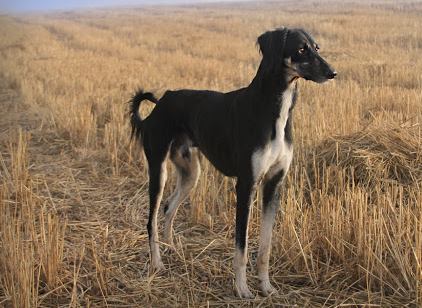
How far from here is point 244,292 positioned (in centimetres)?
343

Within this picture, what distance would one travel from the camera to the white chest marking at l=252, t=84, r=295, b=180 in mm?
3125

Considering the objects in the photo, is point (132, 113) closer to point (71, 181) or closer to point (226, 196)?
point (226, 196)

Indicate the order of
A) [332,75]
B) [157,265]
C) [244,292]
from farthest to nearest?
[157,265] < [244,292] < [332,75]

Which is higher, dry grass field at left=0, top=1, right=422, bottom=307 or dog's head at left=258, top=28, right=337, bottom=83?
dog's head at left=258, top=28, right=337, bottom=83

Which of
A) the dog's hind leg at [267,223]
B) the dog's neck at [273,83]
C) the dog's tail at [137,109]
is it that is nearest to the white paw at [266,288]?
the dog's hind leg at [267,223]

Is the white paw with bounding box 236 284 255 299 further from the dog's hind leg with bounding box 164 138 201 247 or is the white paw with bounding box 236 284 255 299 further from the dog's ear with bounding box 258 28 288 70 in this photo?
the dog's ear with bounding box 258 28 288 70

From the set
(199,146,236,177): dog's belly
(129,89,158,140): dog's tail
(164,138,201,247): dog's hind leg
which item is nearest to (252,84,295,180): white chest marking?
(199,146,236,177): dog's belly

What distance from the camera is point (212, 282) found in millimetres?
3676

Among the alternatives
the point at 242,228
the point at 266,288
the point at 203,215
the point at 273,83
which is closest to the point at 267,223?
the point at 242,228

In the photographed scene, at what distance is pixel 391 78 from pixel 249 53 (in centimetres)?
633

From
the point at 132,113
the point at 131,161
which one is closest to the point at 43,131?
the point at 131,161

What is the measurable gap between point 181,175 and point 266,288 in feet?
4.15

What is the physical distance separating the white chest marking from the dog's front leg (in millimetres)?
103

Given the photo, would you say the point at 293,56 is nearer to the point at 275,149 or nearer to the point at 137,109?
the point at 275,149
